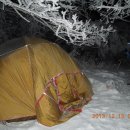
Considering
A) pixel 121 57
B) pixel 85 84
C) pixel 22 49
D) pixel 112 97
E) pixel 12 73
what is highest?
pixel 22 49

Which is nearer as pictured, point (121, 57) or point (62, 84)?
point (62, 84)

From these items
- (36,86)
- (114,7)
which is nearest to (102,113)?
(36,86)

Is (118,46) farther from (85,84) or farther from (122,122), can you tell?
(122,122)

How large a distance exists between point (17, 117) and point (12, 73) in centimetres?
101

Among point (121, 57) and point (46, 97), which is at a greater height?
point (46, 97)

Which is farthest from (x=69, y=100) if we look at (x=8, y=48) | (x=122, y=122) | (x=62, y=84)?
(x=8, y=48)

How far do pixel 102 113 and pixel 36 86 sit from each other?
1769 millimetres

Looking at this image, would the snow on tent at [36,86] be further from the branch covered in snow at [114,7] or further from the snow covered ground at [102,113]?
the branch covered in snow at [114,7]

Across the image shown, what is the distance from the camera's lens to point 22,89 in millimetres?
6398

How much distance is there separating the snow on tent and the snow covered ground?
0.17 metres

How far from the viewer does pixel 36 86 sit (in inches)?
248
